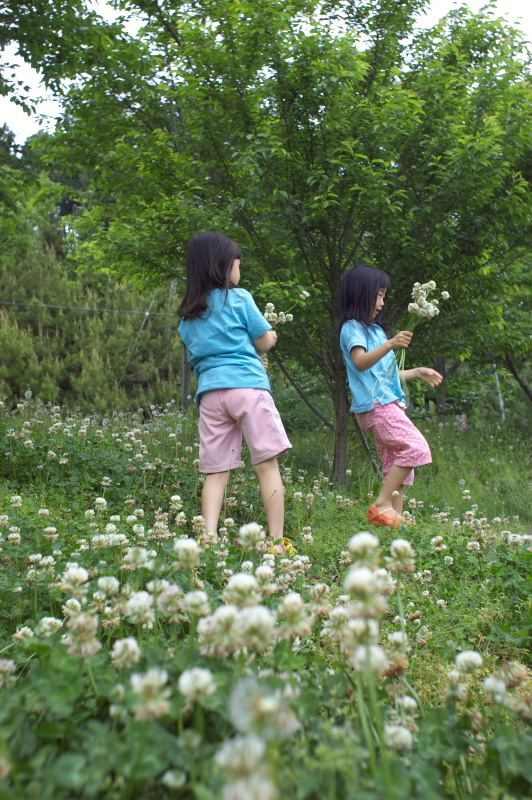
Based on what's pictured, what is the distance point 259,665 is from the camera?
68.6 inches

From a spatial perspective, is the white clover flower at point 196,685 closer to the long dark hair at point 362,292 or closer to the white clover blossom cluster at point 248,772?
the white clover blossom cluster at point 248,772

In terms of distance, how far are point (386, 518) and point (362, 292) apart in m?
1.74

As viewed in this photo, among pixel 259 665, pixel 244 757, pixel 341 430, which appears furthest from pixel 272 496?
pixel 244 757

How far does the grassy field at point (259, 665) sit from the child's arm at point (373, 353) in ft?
3.70

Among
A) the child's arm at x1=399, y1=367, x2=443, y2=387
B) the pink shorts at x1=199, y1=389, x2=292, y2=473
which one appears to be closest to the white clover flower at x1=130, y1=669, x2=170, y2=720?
the pink shorts at x1=199, y1=389, x2=292, y2=473

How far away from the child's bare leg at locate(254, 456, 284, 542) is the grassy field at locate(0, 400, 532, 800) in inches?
7.1

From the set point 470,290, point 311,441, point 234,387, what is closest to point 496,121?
point 470,290

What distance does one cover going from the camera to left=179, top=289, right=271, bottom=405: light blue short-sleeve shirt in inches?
159

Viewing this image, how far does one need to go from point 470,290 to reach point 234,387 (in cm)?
329

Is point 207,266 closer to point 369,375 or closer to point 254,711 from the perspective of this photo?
point 369,375

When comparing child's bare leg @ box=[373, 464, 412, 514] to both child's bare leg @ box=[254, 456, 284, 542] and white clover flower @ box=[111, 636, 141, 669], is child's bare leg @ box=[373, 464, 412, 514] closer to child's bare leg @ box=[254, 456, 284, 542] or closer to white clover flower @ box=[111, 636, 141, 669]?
child's bare leg @ box=[254, 456, 284, 542]

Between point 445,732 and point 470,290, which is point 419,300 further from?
point 445,732

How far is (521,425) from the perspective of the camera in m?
10.1

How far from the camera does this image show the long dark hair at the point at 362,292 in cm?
489
